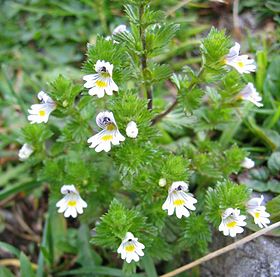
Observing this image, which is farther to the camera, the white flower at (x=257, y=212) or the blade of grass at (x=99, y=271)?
the blade of grass at (x=99, y=271)

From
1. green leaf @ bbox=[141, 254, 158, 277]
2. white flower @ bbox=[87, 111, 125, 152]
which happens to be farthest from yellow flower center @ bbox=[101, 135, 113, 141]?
green leaf @ bbox=[141, 254, 158, 277]

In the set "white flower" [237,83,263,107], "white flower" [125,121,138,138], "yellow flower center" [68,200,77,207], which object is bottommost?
"yellow flower center" [68,200,77,207]

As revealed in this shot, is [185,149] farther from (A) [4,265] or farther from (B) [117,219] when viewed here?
(A) [4,265]

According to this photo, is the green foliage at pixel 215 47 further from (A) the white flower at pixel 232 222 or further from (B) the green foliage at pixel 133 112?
(A) the white flower at pixel 232 222

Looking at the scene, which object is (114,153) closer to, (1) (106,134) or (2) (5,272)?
(1) (106,134)

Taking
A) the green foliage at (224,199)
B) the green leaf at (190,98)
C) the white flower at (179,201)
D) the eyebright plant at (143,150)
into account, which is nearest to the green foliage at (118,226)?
the eyebright plant at (143,150)

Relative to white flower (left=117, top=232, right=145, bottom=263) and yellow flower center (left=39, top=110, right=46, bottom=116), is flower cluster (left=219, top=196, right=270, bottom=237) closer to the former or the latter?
white flower (left=117, top=232, right=145, bottom=263)
